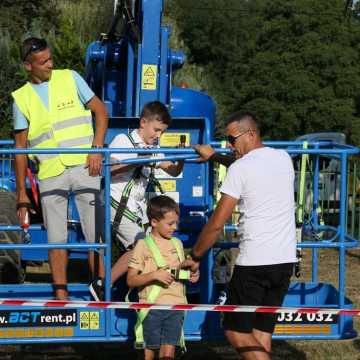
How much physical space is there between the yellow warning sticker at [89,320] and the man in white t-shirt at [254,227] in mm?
779

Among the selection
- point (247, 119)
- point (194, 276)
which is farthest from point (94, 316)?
point (247, 119)

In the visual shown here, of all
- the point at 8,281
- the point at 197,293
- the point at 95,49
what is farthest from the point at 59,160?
the point at 95,49

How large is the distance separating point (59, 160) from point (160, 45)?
2.98m

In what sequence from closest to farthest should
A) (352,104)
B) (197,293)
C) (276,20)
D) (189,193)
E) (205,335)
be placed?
(205,335), (197,293), (189,193), (352,104), (276,20)

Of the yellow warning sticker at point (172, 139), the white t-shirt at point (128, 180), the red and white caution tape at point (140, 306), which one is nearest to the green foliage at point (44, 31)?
the yellow warning sticker at point (172, 139)

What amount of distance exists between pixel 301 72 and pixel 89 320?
153 ft

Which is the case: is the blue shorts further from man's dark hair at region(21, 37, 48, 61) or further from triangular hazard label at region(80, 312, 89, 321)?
man's dark hair at region(21, 37, 48, 61)

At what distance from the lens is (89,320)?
5691 mm

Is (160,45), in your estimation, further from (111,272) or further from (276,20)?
(276,20)

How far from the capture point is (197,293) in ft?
21.3

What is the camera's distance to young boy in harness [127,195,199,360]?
5.58 meters

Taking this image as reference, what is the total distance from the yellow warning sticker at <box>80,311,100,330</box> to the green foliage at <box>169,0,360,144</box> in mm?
41401

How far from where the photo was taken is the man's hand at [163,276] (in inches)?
219

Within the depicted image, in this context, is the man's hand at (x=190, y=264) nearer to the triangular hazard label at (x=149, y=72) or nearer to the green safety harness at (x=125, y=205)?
the green safety harness at (x=125, y=205)
